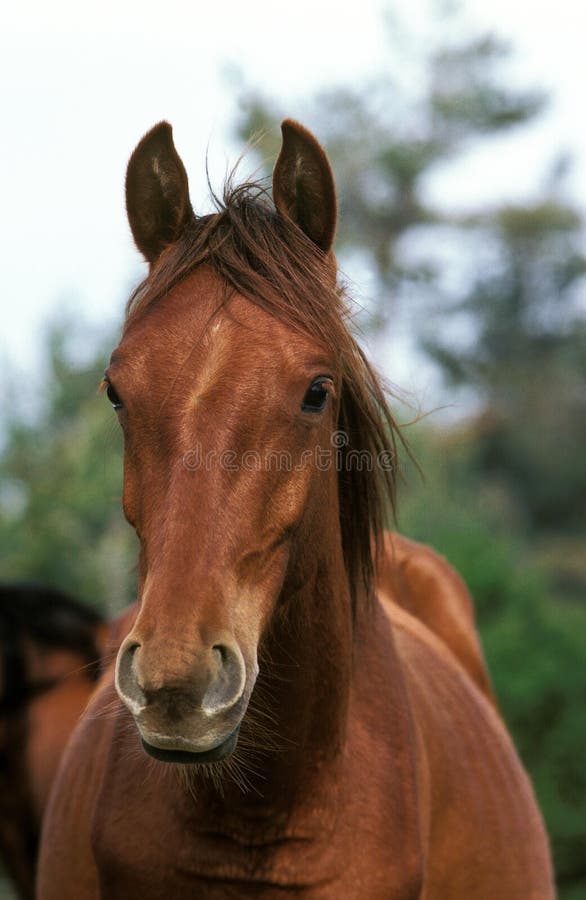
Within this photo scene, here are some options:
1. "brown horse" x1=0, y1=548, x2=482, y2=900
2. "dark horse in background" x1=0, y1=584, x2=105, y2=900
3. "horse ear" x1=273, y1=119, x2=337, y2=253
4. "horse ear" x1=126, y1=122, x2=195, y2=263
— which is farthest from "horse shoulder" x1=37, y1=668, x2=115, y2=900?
"dark horse in background" x1=0, y1=584, x2=105, y2=900

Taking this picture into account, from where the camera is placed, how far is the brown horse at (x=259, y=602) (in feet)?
7.95

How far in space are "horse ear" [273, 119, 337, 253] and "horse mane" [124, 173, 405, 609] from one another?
0.18 ft

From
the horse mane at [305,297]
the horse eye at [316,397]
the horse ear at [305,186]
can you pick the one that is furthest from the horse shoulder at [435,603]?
the horse eye at [316,397]

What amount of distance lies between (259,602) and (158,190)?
123 centimetres

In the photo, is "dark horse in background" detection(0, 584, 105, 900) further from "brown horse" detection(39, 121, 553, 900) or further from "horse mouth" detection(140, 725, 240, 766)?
"horse mouth" detection(140, 725, 240, 766)

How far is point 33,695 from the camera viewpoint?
646cm

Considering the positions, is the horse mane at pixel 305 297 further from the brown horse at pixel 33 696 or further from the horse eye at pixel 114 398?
the brown horse at pixel 33 696

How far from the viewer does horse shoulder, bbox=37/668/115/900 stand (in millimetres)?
3488

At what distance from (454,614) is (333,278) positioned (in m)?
2.41

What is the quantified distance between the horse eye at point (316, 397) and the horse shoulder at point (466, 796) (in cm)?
107

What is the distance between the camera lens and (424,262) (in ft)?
108

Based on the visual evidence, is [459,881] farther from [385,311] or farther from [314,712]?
[385,311]

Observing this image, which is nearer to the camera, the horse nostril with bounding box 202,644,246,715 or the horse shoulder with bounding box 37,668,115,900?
the horse nostril with bounding box 202,644,246,715

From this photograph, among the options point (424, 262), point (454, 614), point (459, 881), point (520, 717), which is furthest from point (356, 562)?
point (424, 262)
